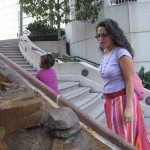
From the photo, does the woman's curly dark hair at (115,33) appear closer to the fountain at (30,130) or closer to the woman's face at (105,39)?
the woman's face at (105,39)

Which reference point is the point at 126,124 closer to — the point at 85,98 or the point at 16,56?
the point at 85,98

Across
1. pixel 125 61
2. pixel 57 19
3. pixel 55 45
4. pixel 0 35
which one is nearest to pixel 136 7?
pixel 57 19

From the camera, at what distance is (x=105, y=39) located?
3.34 m

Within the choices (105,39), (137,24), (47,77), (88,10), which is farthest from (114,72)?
(88,10)

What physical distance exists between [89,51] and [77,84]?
4.67 meters

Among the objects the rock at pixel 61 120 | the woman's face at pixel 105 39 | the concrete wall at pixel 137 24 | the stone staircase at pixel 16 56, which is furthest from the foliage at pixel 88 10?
the rock at pixel 61 120

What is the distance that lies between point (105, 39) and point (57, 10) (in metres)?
11.1

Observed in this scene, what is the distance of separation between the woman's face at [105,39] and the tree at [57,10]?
1079 centimetres

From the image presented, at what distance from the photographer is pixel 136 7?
44.5 feet

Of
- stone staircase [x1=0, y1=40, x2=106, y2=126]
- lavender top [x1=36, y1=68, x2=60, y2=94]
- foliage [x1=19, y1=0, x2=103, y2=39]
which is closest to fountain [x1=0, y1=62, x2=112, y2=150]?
lavender top [x1=36, y1=68, x2=60, y2=94]

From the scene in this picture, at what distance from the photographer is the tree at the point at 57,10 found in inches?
553

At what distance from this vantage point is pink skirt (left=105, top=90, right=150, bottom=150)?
10.6ft

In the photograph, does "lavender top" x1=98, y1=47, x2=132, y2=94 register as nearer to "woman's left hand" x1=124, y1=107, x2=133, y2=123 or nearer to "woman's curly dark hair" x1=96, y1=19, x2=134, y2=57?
"woman's curly dark hair" x1=96, y1=19, x2=134, y2=57

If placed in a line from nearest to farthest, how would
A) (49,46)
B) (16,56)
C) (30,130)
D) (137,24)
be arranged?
(30,130) < (137,24) < (16,56) < (49,46)
